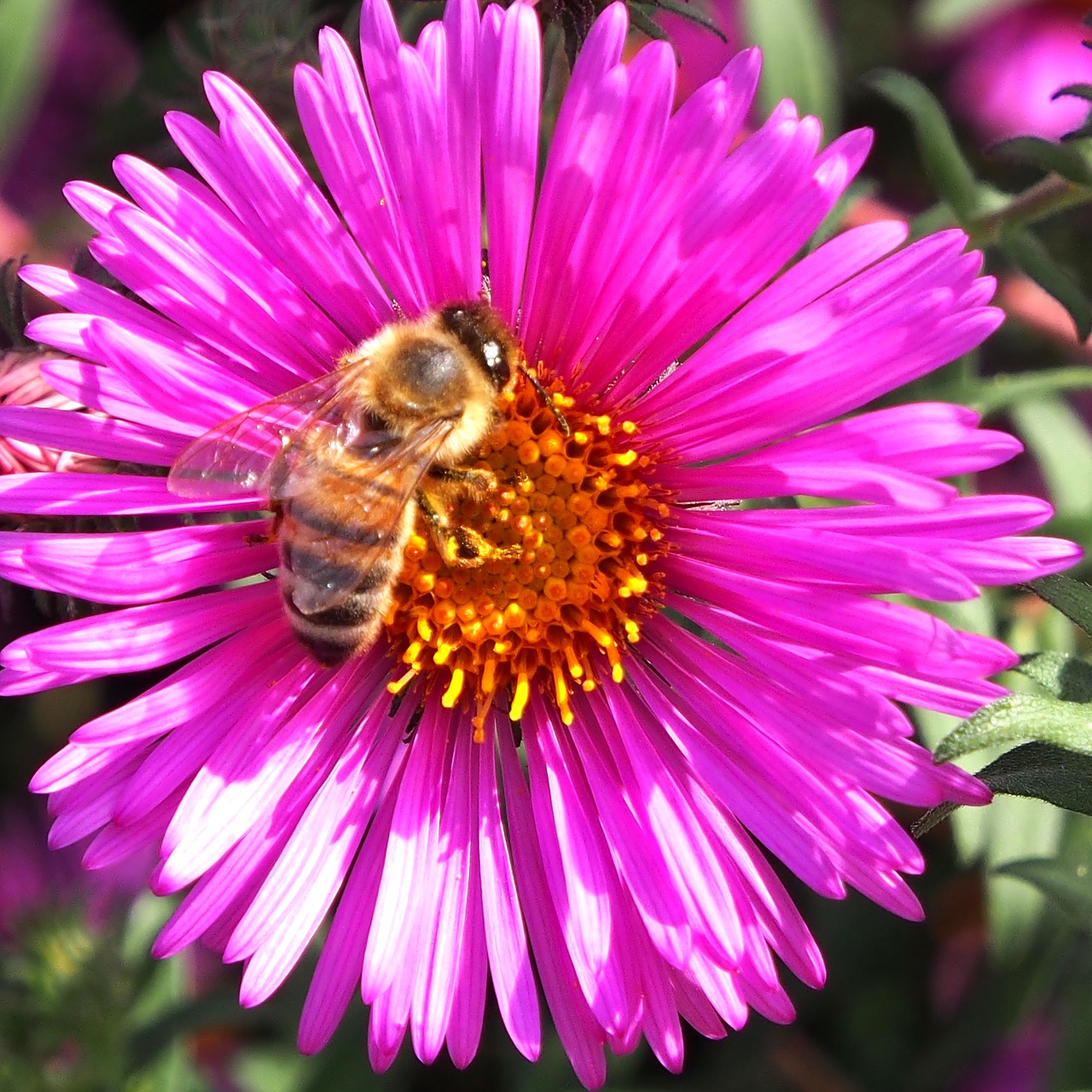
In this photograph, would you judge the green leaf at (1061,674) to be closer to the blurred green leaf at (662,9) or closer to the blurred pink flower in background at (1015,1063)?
the blurred green leaf at (662,9)

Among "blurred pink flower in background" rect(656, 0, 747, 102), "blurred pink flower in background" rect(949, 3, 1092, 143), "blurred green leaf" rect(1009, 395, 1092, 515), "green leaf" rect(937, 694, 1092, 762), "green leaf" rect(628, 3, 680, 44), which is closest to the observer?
"green leaf" rect(937, 694, 1092, 762)

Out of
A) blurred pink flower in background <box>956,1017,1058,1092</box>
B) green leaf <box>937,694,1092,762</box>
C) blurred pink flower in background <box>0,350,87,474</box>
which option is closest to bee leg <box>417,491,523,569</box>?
blurred pink flower in background <box>0,350,87,474</box>

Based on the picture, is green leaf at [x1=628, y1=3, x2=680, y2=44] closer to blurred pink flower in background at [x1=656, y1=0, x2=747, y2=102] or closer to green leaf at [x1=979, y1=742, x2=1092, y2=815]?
green leaf at [x1=979, y1=742, x2=1092, y2=815]

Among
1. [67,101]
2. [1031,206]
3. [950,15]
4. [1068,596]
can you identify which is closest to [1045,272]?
[1031,206]

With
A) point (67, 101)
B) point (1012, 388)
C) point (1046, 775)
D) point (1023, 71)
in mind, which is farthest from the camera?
point (67, 101)

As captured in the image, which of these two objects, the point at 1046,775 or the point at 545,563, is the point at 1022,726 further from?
the point at 545,563

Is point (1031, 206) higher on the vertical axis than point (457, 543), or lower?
higher

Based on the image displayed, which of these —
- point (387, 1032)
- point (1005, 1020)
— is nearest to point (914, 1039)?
point (1005, 1020)
